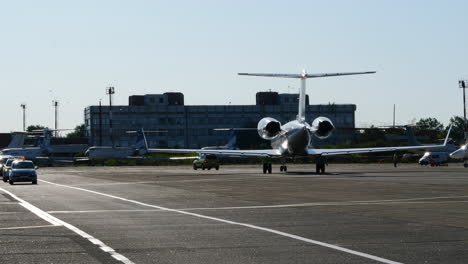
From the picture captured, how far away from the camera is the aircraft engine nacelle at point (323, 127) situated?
215 ft

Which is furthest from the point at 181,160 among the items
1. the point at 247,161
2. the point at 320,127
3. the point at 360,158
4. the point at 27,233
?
the point at 27,233

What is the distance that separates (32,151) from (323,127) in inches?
3007

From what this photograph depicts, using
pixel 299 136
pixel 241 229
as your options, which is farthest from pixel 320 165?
pixel 241 229

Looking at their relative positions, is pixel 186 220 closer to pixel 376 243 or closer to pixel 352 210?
pixel 352 210

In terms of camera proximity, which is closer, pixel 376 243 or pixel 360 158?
pixel 376 243

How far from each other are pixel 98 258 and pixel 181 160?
114 m

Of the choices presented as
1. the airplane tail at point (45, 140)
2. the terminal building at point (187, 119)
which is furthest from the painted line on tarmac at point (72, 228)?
the terminal building at point (187, 119)

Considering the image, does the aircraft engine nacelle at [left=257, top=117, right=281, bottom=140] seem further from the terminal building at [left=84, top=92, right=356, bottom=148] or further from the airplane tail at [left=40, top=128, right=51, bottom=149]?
the terminal building at [left=84, top=92, right=356, bottom=148]

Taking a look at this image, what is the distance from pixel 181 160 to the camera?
128m

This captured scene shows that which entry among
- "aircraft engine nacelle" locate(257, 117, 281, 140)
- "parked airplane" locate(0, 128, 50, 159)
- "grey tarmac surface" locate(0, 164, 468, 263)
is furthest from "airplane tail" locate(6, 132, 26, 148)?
"grey tarmac surface" locate(0, 164, 468, 263)

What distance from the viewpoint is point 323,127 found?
216ft

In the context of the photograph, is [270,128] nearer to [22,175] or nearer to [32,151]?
[22,175]

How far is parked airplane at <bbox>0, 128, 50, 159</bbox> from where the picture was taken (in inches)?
4841

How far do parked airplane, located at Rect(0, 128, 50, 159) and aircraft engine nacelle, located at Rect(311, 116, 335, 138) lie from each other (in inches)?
2623
